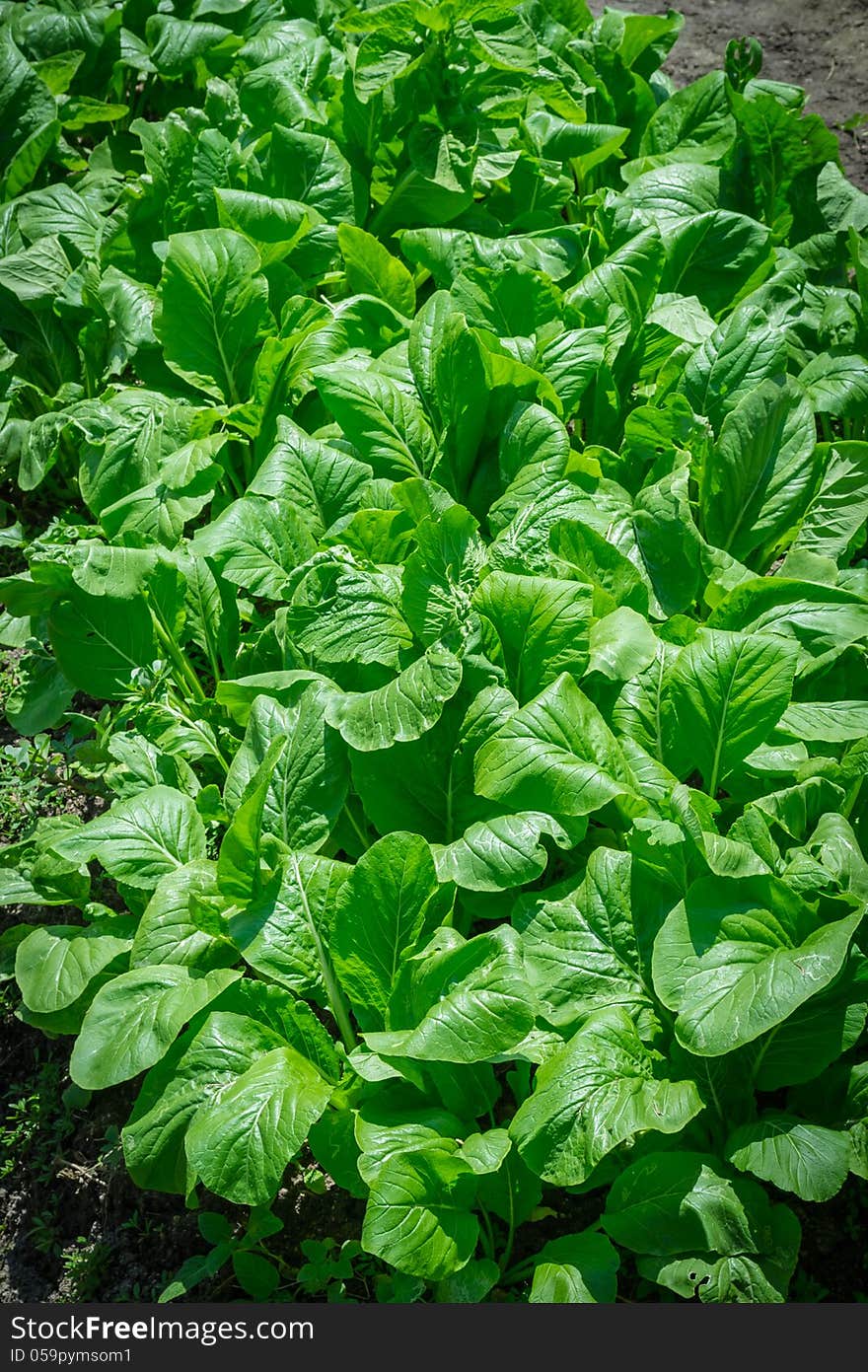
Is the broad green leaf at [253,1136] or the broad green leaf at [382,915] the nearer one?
the broad green leaf at [253,1136]

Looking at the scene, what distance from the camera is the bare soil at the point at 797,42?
504 centimetres

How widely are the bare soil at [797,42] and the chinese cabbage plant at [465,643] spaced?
1349mm

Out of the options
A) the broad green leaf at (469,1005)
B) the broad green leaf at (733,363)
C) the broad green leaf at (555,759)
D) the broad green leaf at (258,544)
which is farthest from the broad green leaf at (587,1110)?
the broad green leaf at (733,363)

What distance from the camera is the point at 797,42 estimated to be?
537 cm

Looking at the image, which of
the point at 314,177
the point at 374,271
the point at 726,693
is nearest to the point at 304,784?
the point at 726,693

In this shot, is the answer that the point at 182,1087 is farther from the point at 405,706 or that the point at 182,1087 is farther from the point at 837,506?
the point at 837,506

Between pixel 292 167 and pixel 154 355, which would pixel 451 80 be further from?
pixel 154 355

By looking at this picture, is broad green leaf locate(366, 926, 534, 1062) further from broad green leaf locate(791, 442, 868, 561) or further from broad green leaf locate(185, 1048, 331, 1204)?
broad green leaf locate(791, 442, 868, 561)

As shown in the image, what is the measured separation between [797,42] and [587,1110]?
512 centimetres

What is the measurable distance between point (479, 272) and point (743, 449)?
2.72 feet

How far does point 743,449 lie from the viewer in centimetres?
278

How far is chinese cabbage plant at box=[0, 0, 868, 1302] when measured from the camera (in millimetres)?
1975

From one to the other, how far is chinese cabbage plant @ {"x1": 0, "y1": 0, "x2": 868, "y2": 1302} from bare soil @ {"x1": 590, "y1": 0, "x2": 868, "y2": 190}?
1.35 metres

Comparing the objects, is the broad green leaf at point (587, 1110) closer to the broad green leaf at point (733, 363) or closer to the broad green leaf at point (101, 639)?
the broad green leaf at point (101, 639)
